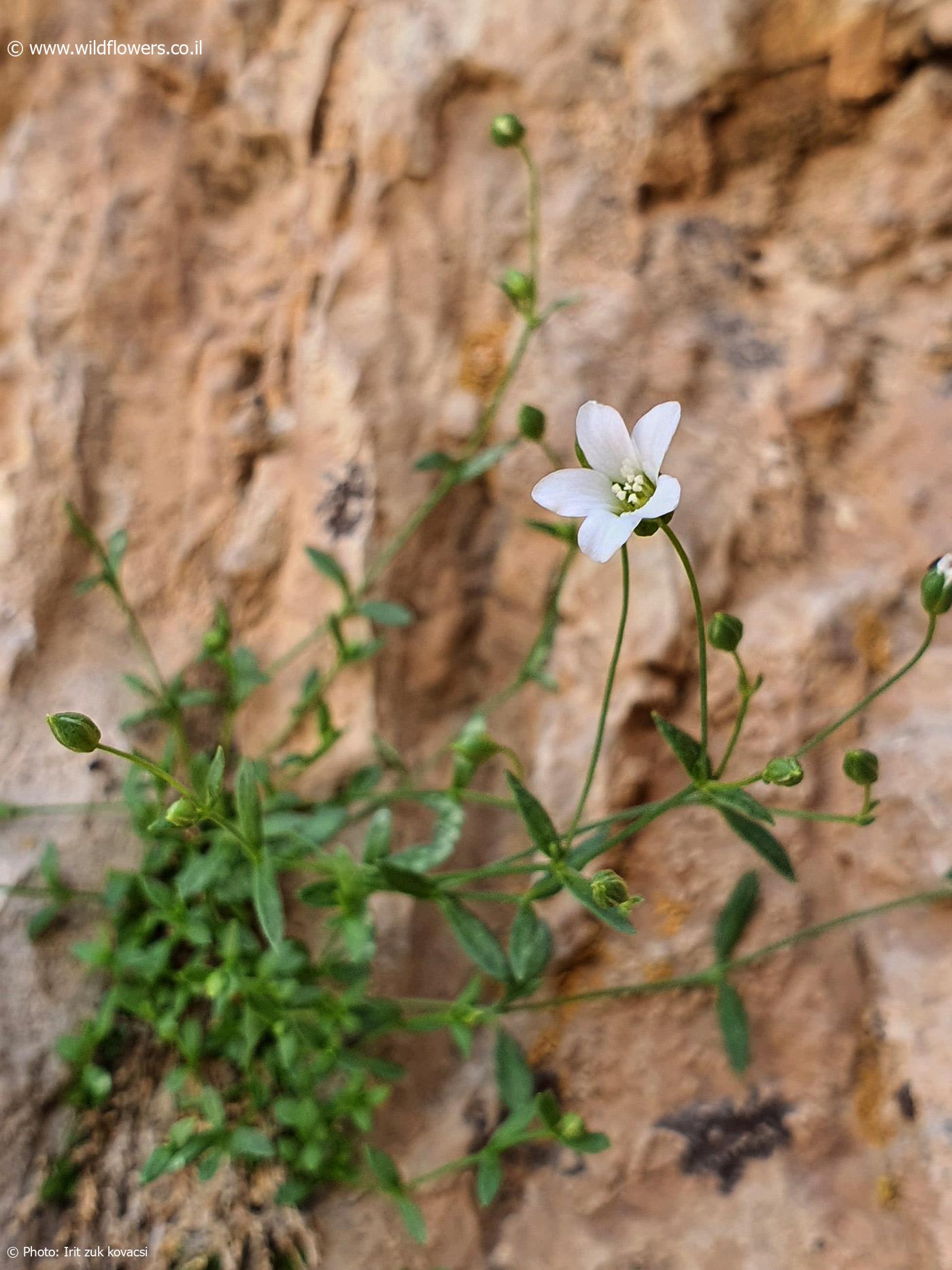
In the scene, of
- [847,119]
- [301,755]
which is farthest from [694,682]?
[847,119]

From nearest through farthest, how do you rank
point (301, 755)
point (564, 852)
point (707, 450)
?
point (564, 852) < point (301, 755) < point (707, 450)

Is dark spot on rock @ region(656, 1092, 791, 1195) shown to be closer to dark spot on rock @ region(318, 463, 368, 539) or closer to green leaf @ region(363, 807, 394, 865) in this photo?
green leaf @ region(363, 807, 394, 865)

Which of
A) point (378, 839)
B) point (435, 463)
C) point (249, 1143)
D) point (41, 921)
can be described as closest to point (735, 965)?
point (378, 839)

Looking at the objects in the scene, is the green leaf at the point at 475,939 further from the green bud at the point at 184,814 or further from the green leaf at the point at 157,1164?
the green leaf at the point at 157,1164

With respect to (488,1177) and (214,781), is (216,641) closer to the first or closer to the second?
(214,781)

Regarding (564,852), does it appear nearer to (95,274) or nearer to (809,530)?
(809,530)

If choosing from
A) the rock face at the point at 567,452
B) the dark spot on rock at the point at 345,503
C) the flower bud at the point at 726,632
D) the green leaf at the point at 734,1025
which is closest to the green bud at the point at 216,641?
the rock face at the point at 567,452

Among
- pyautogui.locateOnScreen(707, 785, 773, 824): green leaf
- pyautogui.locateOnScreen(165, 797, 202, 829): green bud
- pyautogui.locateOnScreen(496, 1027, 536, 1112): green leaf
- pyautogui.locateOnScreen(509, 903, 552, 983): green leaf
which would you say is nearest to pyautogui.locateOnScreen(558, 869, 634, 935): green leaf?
pyautogui.locateOnScreen(509, 903, 552, 983): green leaf
